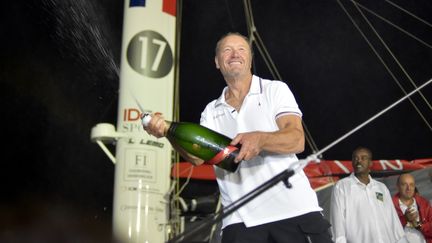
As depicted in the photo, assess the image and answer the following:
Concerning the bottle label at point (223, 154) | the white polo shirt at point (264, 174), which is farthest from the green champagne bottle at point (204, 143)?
the white polo shirt at point (264, 174)

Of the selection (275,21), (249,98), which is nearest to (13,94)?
(275,21)

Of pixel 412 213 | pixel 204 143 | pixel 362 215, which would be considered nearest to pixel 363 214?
pixel 362 215

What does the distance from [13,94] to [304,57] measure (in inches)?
148

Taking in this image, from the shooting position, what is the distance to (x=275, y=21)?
7.19 meters

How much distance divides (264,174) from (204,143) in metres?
0.24

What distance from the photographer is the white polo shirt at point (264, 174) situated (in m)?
1.76

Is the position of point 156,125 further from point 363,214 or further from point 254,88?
point 363,214

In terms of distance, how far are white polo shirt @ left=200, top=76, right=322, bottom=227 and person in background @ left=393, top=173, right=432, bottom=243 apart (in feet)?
7.59

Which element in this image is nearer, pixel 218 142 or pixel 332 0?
pixel 218 142

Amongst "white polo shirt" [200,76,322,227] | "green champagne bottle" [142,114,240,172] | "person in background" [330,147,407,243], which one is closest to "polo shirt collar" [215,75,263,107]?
"white polo shirt" [200,76,322,227]

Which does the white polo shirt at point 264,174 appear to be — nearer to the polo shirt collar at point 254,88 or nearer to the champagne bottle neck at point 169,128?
the polo shirt collar at point 254,88

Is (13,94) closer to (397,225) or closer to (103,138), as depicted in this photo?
(103,138)

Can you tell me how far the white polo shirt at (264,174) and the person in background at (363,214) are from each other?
5.87ft

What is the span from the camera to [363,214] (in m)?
3.54
